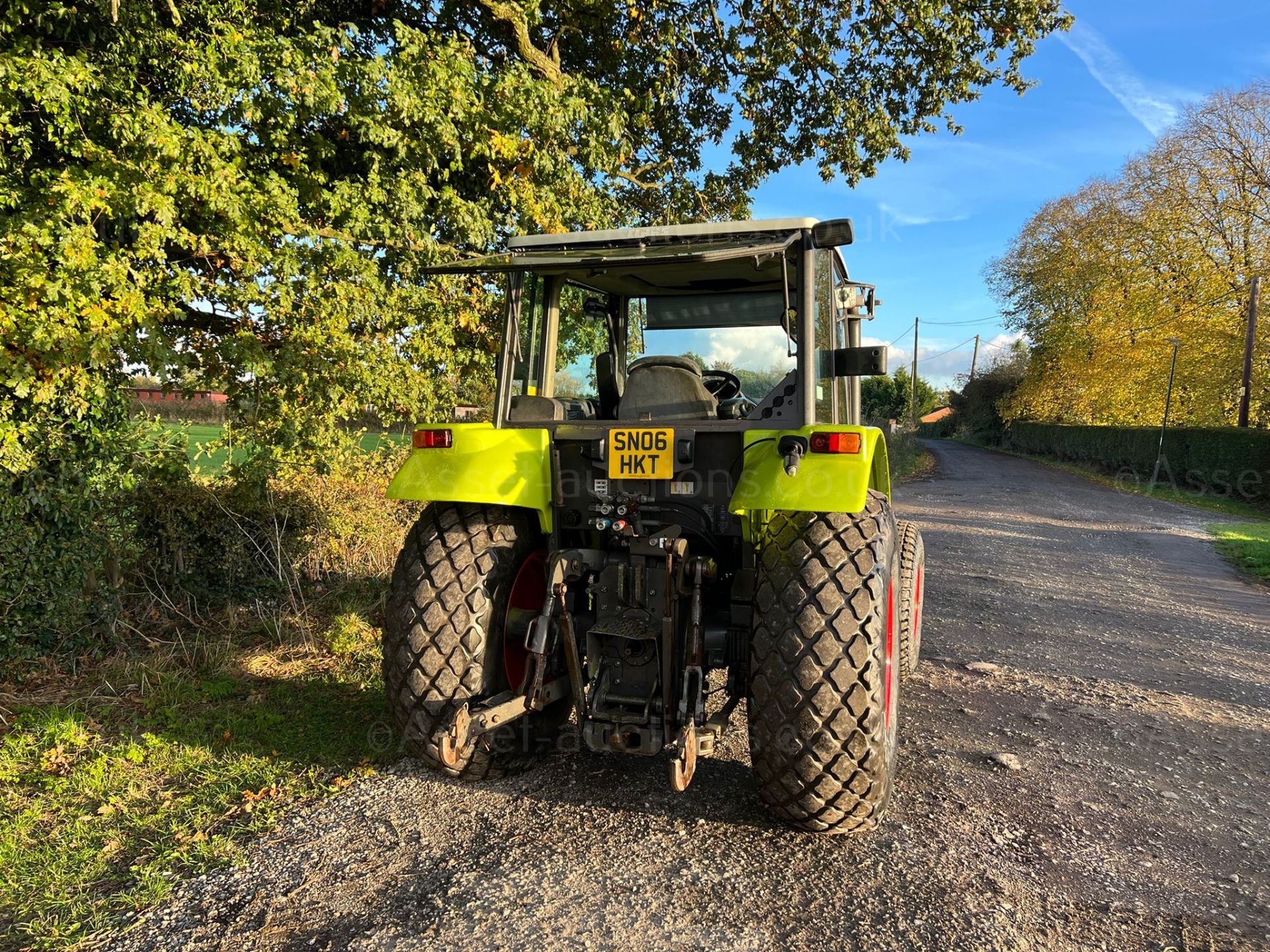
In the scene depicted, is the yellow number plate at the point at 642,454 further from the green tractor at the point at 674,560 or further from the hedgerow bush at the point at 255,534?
the hedgerow bush at the point at 255,534

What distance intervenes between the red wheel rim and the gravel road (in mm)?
479

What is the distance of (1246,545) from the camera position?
35.5 feet

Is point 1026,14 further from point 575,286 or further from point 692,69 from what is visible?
point 575,286

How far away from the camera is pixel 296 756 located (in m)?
3.78

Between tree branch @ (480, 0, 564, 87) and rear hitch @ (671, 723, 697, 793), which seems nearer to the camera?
rear hitch @ (671, 723, 697, 793)

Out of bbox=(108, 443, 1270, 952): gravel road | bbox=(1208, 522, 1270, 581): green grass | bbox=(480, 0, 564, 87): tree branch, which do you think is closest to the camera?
bbox=(108, 443, 1270, 952): gravel road

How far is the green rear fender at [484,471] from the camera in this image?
3289mm

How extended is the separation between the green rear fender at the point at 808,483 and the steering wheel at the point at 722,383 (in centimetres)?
93

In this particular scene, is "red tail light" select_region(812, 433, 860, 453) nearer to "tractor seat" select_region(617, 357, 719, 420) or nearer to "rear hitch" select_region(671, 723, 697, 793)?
"tractor seat" select_region(617, 357, 719, 420)

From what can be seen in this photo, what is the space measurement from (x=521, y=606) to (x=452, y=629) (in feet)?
1.50

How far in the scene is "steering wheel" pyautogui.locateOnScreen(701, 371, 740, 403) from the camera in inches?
158

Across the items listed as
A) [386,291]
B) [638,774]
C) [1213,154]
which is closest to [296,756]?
[638,774]

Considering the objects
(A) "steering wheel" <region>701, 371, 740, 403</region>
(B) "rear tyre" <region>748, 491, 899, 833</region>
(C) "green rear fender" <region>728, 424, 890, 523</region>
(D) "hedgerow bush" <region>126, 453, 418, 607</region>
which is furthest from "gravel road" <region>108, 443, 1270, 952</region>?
(D) "hedgerow bush" <region>126, 453, 418, 607</region>

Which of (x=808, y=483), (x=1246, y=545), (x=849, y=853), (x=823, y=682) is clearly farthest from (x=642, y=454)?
(x=1246, y=545)
